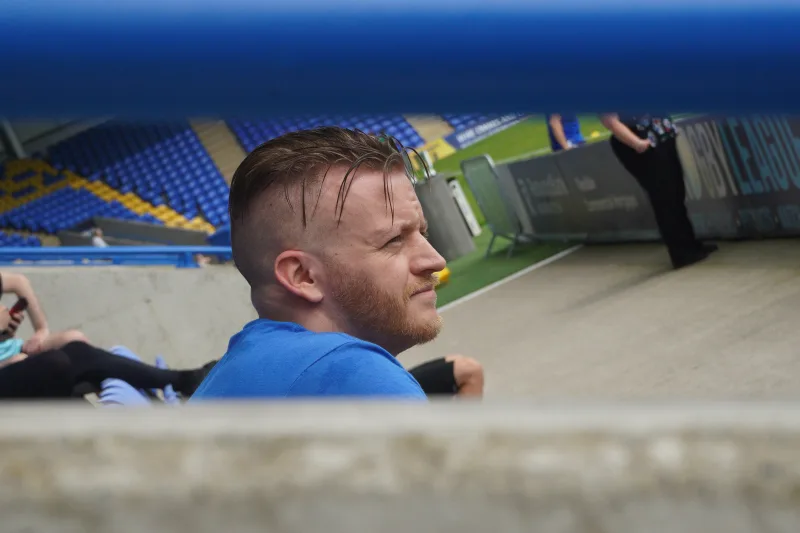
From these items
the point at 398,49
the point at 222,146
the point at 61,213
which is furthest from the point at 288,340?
the point at 222,146

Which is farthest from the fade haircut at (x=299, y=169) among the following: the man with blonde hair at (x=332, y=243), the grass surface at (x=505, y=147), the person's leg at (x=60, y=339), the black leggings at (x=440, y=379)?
the grass surface at (x=505, y=147)

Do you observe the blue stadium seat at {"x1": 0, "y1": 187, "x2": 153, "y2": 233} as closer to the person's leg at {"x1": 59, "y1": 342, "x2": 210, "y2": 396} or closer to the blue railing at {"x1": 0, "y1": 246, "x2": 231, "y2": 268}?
the blue railing at {"x1": 0, "y1": 246, "x2": 231, "y2": 268}

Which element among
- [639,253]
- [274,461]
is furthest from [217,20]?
[639,253]

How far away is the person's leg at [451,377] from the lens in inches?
106

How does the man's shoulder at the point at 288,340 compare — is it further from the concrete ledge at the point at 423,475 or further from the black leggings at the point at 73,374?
the black leggings at the point at 73,374

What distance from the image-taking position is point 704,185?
5883mm

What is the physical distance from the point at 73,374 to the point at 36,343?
2.07 feet

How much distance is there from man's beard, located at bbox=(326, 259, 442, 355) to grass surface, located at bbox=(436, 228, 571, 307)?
20.1ft

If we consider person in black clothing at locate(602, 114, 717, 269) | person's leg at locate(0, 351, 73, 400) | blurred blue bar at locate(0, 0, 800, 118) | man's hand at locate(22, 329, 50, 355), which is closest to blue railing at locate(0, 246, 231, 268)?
man's hand at locate(22, 329, 50, 355)

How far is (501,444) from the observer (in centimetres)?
28

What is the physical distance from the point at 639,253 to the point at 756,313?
2.23 meters

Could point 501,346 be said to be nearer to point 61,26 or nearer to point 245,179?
point 245,179

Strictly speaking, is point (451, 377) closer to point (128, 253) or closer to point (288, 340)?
point (288, 340)

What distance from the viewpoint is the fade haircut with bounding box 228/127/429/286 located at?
1265 mm
